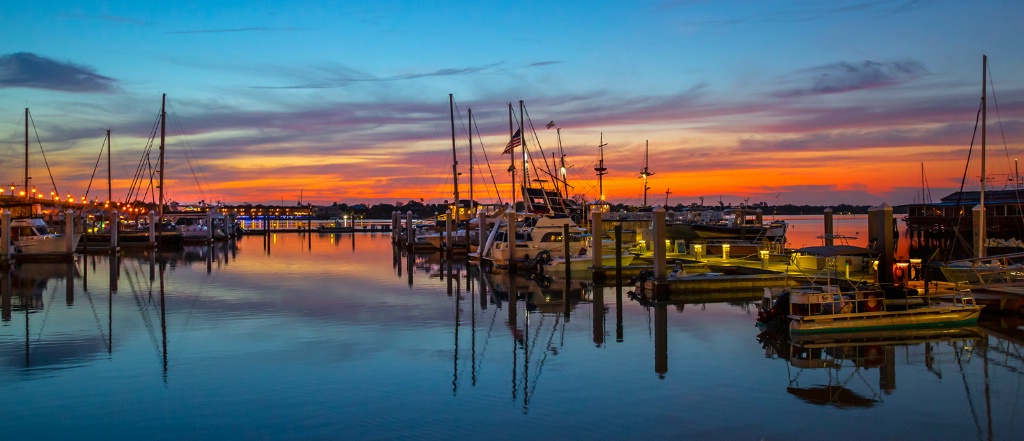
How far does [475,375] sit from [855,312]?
10.4 m

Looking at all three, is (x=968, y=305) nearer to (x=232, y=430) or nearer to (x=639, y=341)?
(x=639, y=341)

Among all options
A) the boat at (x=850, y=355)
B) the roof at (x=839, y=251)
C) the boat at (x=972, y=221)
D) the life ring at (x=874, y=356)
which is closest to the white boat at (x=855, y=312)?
the boat at (x=850, y=355)

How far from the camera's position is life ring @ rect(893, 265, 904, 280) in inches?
908

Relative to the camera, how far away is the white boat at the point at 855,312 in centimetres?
1952

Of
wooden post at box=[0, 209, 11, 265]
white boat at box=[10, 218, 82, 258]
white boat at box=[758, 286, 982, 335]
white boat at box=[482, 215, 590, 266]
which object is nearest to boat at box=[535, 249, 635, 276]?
white boat at box=[482, 215, 590, 266]

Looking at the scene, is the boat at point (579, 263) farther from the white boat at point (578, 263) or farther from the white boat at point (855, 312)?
the white boat at point (855, 312)

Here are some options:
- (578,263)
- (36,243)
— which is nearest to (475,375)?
(578,263)

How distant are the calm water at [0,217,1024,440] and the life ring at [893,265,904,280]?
3.13 metres

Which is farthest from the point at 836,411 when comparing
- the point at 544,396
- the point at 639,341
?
the point at 639,341

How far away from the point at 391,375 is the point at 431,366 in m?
1.27

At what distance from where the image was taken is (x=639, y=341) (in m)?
19.8

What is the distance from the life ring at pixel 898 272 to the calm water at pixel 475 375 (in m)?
3.13

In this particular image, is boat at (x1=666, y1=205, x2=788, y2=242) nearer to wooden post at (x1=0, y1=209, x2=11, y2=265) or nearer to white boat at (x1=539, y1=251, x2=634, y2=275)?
white boat at (x1=539, y1=251, x2=634, y2=275)

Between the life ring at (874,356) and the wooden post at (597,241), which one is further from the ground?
the wooden post at (597,241)
